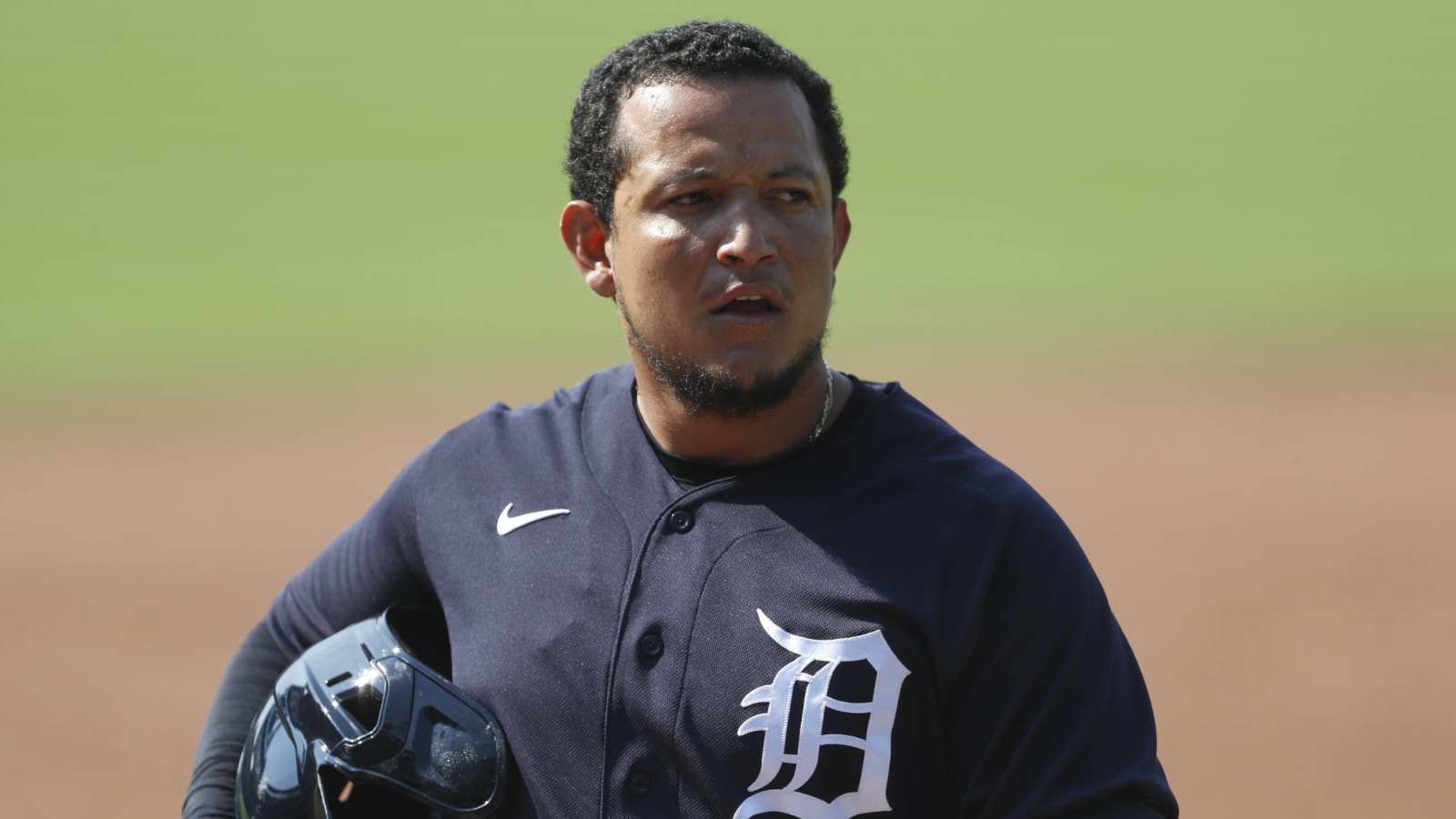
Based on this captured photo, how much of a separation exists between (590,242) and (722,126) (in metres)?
0.38

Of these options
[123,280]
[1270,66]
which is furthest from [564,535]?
[1270,66]

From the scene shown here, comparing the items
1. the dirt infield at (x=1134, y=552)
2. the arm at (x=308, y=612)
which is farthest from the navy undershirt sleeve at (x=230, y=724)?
the dirt infield at (x=1134, y=552)

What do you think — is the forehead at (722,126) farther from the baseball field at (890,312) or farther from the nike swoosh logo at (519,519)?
the baseball field at (890,312)

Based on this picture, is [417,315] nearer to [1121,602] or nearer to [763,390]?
[1121,602]

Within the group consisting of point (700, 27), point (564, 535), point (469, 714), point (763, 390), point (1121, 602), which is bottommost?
point (1121, 602)

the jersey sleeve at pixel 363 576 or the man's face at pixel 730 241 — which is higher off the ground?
the man's face at pixel 730 241

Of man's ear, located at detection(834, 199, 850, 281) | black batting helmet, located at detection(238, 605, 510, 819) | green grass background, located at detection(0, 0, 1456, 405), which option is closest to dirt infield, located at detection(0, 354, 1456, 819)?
green grass background, located at detection(0, 0, 1456, 405)

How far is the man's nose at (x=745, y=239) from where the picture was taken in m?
2.02

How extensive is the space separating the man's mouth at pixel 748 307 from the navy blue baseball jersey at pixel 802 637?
190 millimetres

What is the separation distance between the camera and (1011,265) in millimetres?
16766

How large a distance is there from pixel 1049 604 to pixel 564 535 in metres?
0.69

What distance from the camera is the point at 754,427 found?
6.88ft

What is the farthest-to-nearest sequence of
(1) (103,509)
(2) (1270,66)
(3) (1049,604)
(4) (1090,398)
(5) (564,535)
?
(2) (1270,66) → (4) (1090,398) → (1) (103,509) → (5) (564,535) → (3) (1049,604)

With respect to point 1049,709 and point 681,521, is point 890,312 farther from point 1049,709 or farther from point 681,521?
point 1049,709
